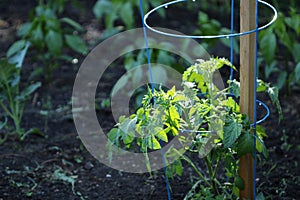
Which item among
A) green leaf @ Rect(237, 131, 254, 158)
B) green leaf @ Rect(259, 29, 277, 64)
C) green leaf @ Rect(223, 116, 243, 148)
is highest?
green leaf @ Rect(259, 29, 277, 64)

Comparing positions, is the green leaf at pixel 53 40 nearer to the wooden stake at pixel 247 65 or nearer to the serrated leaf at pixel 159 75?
the serrated leaf at pixel 159 75

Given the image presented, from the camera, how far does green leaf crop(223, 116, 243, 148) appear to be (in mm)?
2146

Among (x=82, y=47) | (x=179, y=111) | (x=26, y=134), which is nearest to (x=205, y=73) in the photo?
(x=179, y=111)

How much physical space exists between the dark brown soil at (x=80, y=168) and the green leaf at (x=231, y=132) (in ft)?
1.74

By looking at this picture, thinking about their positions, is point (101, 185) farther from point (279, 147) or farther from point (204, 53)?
point (204, 53)

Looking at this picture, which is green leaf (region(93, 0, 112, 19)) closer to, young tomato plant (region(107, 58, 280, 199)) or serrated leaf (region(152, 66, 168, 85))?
serrated leaf (region(152, 66, 168, 85))

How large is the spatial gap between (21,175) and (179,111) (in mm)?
1107

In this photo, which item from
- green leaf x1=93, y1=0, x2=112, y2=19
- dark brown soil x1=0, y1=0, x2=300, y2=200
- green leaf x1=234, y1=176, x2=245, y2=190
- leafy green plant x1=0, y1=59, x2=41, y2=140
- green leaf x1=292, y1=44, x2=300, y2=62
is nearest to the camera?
green leaf x1=234, y1=176, x2=245, y2=190

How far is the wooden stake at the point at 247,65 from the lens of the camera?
2203 millimetres

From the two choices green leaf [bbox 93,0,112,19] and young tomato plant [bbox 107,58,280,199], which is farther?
green leaf [bbox 93,0,112,19]

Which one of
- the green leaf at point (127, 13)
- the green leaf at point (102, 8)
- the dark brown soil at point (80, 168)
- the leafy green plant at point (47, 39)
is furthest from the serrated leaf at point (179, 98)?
the green leaf at point (102, 8)

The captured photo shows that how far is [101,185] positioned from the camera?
284 cm

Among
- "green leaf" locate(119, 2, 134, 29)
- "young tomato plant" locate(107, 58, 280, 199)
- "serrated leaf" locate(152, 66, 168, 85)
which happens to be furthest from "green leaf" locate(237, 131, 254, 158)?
"green leaf" locate(119, 2, 134, 29)

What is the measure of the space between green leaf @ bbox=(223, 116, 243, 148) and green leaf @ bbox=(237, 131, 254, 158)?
0.20 ft
